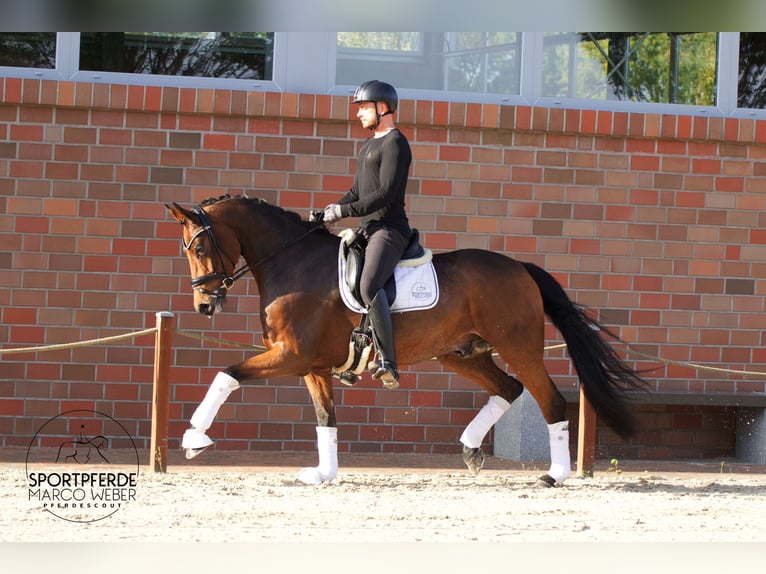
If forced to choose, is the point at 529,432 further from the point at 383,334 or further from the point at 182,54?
the point at 182,54

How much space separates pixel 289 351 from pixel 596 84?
173 inches

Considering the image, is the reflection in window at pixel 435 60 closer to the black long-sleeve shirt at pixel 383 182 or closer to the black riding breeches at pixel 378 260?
the black long-sleeve shirt at pixel 383 182

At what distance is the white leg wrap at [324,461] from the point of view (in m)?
6.50

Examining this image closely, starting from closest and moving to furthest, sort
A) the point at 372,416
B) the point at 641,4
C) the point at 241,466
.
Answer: the point at 641,4 < the point at 241,466 < the point at 372,416

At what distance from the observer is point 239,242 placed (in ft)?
21.2

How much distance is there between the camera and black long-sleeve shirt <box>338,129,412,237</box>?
625cm

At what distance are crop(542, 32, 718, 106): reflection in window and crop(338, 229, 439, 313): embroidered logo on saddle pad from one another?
3.23m

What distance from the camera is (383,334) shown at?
6.16 metres

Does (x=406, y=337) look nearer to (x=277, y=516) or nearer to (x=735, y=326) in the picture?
(x=277, y=516)

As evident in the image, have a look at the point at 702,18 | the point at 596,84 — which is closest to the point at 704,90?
the point at 596,84

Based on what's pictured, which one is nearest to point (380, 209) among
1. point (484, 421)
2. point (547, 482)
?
point (484, 421)

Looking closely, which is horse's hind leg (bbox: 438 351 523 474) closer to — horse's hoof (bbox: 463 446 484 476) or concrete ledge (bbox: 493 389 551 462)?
horse's hoof (bbox: 463 446 484 476)

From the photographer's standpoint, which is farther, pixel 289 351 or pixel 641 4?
pixel 289 351

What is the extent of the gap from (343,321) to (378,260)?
50 centimetres
